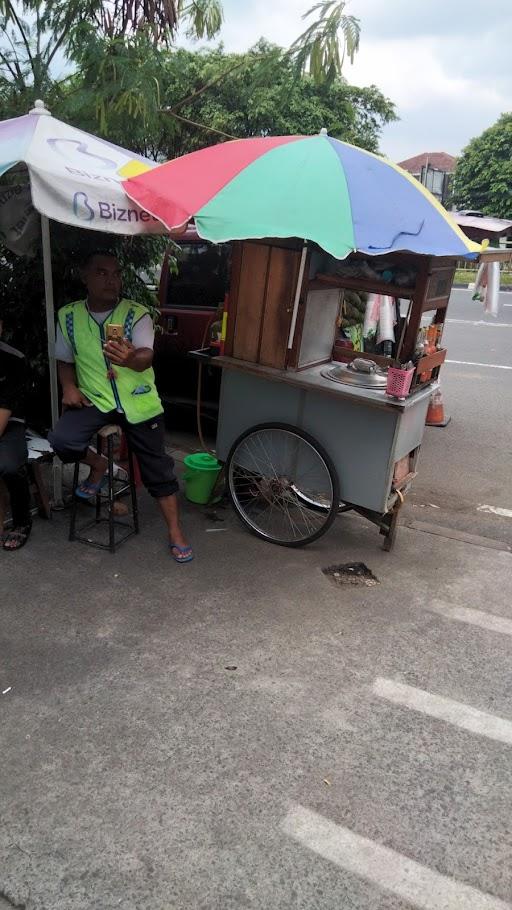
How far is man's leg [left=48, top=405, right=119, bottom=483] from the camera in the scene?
11.7 ft

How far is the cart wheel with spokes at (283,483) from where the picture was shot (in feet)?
12.7

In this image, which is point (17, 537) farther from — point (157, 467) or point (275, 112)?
point (275, 112)

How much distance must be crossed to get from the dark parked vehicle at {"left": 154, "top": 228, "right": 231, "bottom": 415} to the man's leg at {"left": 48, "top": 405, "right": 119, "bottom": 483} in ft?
6.43

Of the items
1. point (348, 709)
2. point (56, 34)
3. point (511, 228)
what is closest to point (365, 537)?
point (348, 709)

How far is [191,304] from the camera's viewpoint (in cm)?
562

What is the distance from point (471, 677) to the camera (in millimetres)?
2934

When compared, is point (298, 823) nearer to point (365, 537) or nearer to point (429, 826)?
point (429, 826)

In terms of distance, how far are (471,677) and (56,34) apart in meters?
4.62

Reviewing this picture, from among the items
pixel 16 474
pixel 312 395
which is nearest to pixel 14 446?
pixel 16 474

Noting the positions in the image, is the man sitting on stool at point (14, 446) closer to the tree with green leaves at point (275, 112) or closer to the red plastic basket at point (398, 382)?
the red plastic basket at point (398, 382)

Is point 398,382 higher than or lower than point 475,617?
higher

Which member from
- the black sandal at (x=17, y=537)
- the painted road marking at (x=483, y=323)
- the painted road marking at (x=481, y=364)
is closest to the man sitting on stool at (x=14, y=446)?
the black sandal at (x=17, y=537)

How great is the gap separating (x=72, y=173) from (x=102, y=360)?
97 cm

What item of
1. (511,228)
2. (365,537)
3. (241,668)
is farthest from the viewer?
(511,228)
